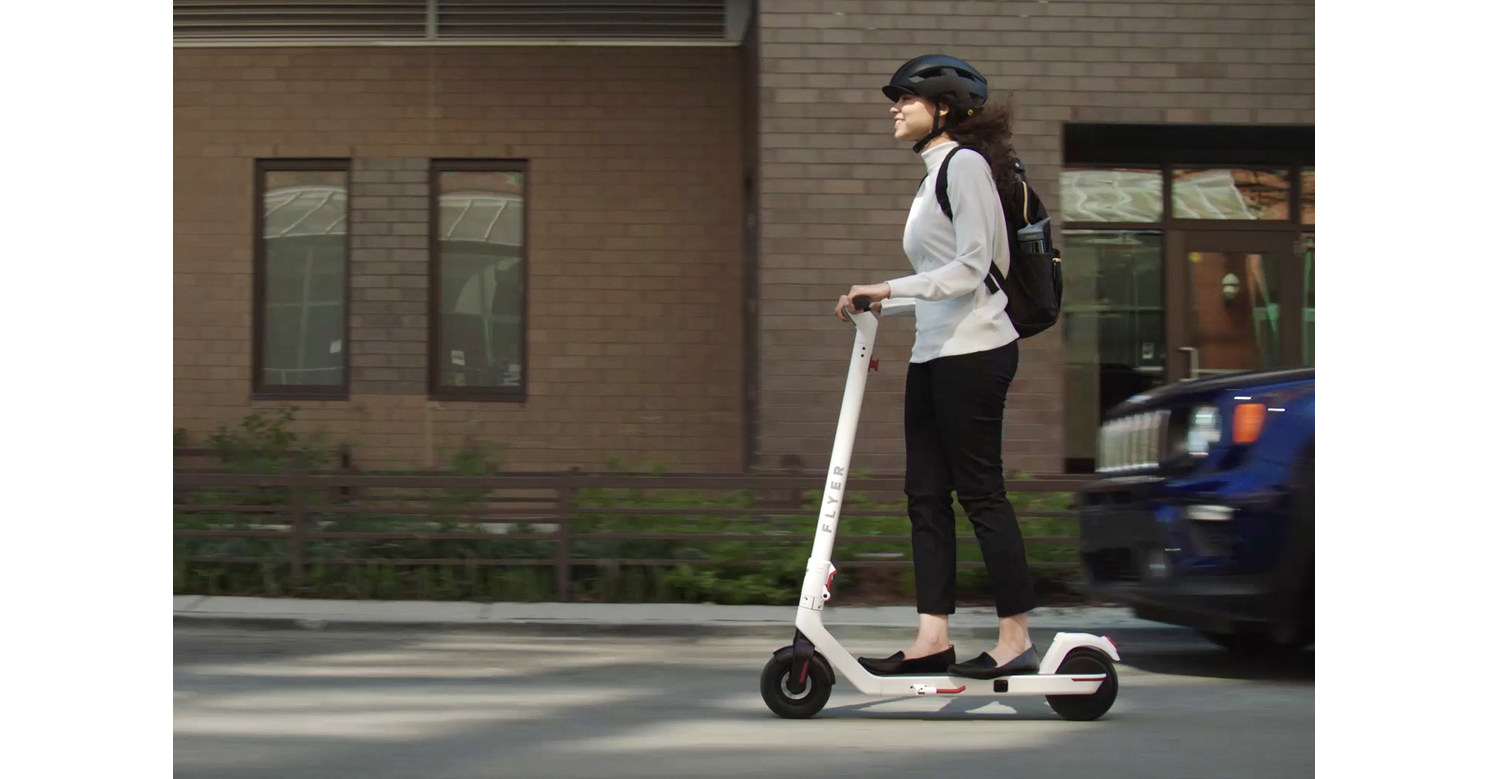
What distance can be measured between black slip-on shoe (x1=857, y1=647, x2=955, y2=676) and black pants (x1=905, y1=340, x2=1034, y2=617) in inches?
5.8

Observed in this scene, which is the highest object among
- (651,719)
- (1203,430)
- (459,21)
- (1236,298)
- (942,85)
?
(459,21)

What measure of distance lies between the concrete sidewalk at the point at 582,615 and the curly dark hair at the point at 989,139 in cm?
281

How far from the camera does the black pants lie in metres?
5.00

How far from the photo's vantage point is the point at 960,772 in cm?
452

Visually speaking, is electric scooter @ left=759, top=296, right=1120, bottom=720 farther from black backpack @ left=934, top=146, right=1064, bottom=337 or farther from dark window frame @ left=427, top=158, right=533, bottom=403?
dark window frame @ left=427, top=158, right=533, bottom=403

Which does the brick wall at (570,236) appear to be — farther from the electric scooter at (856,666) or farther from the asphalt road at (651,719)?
the electric scooter at (856,666)

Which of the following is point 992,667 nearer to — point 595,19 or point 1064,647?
point 1064,647

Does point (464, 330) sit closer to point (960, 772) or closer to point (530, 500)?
point (530, 500)

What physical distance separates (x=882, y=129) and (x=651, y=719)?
20.8 feet

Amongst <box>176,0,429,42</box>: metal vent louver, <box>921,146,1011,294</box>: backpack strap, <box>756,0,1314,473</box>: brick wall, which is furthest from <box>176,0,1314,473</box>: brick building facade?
<box>921,146,1011,294</box>: backpack strap

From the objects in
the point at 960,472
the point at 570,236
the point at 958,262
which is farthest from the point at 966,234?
the point at 570,236

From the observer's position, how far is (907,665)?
5.13 m

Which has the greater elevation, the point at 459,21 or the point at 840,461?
the point at 459,21

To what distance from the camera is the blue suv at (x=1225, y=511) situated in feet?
19.1
